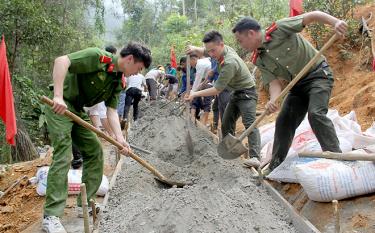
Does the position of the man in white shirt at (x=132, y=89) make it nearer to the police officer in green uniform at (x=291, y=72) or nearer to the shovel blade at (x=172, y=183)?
the shovel blade at (x=172, y=183)

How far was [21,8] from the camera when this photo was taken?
8.10 m

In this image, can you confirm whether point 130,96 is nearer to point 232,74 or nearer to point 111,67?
point 232,74

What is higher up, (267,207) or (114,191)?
(267,207)

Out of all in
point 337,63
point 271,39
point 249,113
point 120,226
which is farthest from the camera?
point 337,63

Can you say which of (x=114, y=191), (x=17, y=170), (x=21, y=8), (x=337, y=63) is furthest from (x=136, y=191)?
(x=337, y=63)

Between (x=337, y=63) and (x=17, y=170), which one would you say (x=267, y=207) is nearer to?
(x=17, y=170)

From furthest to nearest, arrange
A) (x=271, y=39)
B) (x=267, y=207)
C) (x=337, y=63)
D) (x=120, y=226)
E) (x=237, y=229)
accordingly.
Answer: (x=337, y=63) < (x=271, y=39) < (x=267, y=207) < (x=120, y=226) < (x=237, y=229)

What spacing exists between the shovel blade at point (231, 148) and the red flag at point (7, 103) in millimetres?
2159

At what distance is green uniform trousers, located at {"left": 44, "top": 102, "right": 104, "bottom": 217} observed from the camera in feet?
10.6

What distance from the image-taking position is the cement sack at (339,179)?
3270 mm

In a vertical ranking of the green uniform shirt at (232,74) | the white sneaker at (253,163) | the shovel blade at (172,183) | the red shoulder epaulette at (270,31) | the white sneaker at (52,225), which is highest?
the red shoulder epaulette at (270,31)

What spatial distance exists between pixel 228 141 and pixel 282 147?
550 millimetres

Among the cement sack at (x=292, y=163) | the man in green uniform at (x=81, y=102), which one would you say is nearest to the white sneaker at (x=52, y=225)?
the man in green uniform at (x=81, y=102)

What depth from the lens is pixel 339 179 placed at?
328 centimetres
